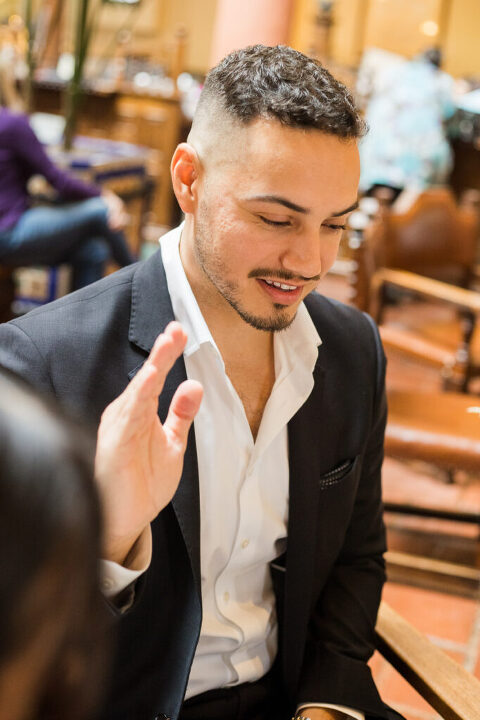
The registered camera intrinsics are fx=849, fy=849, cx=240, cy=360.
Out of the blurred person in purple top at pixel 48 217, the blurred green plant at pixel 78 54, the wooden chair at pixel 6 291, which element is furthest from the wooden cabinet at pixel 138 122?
the wooden chair at pixel 6 291

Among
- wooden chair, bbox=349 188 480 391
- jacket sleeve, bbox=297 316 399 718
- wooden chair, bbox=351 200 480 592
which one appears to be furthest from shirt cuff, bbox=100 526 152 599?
wooden chair, bbox=349 188 480 391

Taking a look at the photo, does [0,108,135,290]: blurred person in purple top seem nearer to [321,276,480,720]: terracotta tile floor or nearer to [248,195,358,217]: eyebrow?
[321,276,480,720]: terracotta tile floor

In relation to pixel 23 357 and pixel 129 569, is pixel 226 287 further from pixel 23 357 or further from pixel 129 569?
pixel 129 569

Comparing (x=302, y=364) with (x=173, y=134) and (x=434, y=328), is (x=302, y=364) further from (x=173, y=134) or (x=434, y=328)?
(x=173, y=134)

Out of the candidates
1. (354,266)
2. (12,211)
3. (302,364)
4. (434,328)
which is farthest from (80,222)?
(302,364)

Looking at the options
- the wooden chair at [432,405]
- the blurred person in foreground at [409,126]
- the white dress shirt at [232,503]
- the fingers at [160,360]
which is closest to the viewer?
the fingers at [160,360]

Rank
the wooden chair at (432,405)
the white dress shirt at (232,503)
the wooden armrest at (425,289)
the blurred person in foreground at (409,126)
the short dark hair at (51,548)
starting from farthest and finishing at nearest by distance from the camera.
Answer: the blurred person in foreground at (409,126), the wooden armrest at (425,289), the wooden chair at (432,405), the white dress shirt at (232,503), the short dark hair at (51,548)

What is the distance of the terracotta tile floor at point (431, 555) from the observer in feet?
7.46

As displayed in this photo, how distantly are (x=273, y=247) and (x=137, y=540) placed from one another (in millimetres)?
424

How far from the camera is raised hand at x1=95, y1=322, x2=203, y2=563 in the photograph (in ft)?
2.60

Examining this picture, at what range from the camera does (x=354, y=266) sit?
326 cm

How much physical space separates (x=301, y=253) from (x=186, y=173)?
0.21m

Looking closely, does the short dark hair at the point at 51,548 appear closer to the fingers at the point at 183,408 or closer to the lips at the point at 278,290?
the fingers at the point at 183,408

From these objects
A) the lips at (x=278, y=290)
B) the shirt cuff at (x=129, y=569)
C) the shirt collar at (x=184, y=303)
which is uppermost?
the lips at (x=278, y=290)
